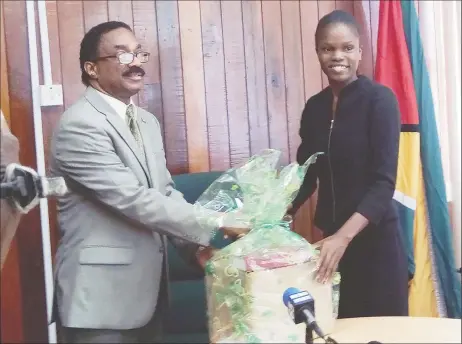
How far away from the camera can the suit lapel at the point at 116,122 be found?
151 cm

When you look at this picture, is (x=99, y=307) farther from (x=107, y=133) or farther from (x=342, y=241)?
(x=342, y=241)

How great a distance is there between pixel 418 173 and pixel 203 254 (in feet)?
3.88

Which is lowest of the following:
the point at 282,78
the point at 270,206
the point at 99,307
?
the point at 99,307

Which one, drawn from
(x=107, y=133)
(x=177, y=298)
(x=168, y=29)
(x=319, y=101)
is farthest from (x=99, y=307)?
(x=168, y=29)

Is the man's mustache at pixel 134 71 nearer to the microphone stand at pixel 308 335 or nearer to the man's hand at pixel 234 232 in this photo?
the man's hand at pixel 234 232

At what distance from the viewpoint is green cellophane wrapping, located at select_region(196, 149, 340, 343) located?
1121 mm

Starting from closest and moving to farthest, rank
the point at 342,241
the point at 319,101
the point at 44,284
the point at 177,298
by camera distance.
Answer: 1. the point at 342,241
2. the point at 319,101
3. the point at 177,298
4. the point at 44,284

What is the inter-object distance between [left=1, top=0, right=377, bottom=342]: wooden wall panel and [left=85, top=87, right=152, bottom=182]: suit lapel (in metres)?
0.79

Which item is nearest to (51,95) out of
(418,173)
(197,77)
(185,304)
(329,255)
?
Answer: (197,77)

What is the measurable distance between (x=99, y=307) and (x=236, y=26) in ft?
4.63

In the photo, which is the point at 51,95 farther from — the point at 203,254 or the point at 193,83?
the point at 203,254

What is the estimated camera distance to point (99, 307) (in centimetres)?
148

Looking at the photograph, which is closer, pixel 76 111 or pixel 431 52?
pixel 76 111

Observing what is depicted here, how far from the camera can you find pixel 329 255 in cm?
134
